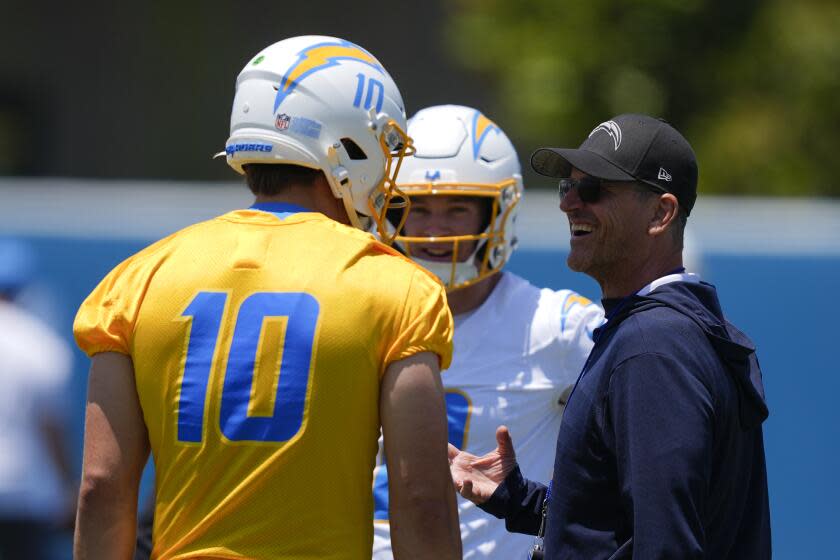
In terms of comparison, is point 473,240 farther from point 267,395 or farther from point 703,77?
point 703,77

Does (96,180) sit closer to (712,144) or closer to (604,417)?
(712,144)

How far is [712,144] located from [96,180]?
5.88m

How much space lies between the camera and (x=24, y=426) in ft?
17.7

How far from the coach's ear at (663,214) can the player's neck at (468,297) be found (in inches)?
51.3

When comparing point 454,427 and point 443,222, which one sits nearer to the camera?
point 454,427

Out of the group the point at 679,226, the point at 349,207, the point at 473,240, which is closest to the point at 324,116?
the point at 349,207

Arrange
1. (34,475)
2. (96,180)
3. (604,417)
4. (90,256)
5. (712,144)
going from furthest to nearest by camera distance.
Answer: (96,180) → (712,144) → (90,256) → (34,475) → (604,417)

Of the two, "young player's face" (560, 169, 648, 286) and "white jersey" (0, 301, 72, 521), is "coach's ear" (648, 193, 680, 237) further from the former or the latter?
"white jersey" (0, 301, 72, 521)

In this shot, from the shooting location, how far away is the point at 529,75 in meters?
8.80

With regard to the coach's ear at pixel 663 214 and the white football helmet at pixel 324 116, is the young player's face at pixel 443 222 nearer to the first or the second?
the white football helmet at pixel 324 116

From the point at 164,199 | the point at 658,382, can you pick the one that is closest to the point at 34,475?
the point at 164,199

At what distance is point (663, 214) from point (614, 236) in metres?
0.11

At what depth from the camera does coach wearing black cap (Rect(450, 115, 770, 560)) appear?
2.23 m

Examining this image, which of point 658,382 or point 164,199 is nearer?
point 658,382
